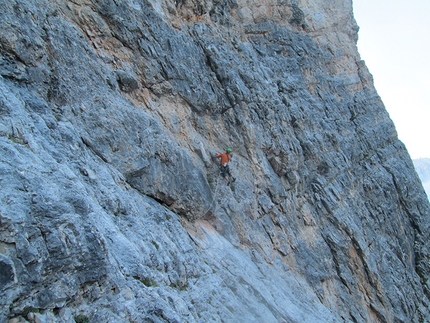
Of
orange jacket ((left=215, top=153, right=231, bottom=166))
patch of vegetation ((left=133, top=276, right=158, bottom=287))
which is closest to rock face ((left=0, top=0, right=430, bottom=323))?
patch of vegetation ((left=133, top=276, right=158, bottom=287))

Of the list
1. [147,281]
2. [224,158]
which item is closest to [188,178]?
[224,158]

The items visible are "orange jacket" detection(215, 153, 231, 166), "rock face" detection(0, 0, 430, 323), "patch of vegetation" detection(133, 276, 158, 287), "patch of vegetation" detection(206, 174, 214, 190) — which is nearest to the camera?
"rock face" detection(0, 0, 430, 323)

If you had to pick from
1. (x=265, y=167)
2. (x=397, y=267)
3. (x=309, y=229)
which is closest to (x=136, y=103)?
(x=265, y=167)

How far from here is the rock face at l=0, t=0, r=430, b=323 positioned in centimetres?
570

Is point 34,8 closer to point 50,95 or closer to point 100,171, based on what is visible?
point 50,95

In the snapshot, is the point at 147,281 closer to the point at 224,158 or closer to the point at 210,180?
the point at 210,180

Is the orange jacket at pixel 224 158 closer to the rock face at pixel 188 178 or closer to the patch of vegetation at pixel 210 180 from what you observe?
the rock face at pixel 188 178

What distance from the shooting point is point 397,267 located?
840 inches

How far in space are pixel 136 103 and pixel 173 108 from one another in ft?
6.56

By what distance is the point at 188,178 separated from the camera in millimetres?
11492

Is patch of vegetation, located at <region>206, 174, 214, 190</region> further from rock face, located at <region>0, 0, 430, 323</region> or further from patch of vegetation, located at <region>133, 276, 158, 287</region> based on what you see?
patch of vegetation, located at <region>133, 276, 158, 287</region>

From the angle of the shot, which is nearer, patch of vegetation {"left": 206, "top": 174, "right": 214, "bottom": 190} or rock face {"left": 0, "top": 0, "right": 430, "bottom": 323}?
rock face {"left": 0, "top": 0, "right": 430, "bottom": 323}

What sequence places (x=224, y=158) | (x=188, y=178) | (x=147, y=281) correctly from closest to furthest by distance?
(x=147, y=281) → (x=188, y=178) → (x=224, y=158)

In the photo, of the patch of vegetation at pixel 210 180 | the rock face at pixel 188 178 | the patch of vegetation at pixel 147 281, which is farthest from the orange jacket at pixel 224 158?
the patch of vegetation at pixel 147 281
